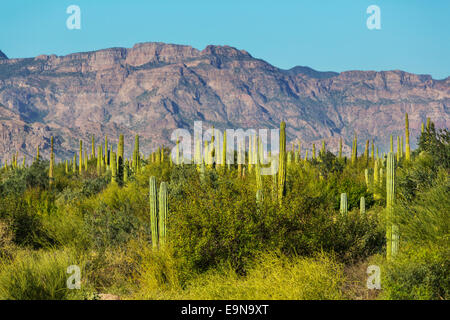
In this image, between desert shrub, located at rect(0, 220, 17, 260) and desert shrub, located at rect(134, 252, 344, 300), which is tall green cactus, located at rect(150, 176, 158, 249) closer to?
desert shrub, located at rect(134, 252, 344, 300)

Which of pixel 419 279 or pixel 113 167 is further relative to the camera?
pixel 113 167

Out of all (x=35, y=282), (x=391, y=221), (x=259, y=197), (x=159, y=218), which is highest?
(x=259, y=197)

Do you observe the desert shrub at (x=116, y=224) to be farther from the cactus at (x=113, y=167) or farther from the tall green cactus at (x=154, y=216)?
the cactus at (x=113, y=167)

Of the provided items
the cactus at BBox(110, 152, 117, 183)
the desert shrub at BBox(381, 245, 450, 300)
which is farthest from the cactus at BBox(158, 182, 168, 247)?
the cactus at BBox(110, 152, 117, 183)

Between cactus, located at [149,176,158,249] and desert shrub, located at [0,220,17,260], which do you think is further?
desert shrub, located at [0,220,17,260]

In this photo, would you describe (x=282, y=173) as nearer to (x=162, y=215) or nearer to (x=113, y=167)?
(x=162, y=215)

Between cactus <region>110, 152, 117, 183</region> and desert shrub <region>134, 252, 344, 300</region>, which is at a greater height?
cactus <region>110, 152, 117, 183</region>

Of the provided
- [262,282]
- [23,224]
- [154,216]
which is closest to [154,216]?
[154,216]

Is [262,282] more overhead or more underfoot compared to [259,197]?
more underfoot

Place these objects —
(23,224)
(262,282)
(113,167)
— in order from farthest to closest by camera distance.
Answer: (113,167) → (23,224) → (262,282)

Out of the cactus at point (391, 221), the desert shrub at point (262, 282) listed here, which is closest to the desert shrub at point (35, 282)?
the desert shrub at point (262, 282)

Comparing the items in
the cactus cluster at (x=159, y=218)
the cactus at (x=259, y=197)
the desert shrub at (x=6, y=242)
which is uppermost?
the cactus at (x=259, y=197)
